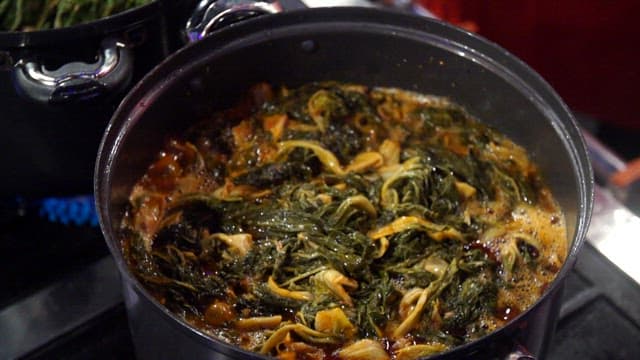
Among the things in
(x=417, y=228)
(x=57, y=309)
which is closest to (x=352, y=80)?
(x=417, y=228)

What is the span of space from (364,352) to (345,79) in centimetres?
81

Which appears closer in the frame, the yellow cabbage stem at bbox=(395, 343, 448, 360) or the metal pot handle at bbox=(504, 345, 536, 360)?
the metal pot handle at bbox=(504, 345, 536, 360)

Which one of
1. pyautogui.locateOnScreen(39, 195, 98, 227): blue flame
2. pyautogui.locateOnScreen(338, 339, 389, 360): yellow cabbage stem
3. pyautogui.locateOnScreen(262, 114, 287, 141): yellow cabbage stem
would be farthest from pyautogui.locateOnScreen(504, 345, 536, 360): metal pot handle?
pyautogui.locateOnScreen(39, 195, 98, 227): blue flame

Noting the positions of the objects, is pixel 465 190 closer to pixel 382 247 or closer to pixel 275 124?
pixel 382 247

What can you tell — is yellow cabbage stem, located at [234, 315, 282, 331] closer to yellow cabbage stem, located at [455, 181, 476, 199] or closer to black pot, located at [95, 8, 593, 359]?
black pot, located at [95, 8, 593, 359]

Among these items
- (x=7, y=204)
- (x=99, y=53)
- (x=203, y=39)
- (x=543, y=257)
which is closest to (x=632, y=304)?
(x=543, y=257)

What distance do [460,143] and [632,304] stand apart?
552mm

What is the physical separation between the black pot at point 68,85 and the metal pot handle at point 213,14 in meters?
0.05

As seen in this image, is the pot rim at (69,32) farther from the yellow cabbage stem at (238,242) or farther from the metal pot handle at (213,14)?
the yellow cabbage stem at (238,242)

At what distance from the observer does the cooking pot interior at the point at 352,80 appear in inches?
71.1

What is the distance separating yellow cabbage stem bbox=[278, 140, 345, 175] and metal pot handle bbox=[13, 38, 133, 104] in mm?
433

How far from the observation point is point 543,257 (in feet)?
5.94

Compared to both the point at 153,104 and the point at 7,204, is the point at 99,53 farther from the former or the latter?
the point at 7,204

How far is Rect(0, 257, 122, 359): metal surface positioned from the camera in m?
1.86
